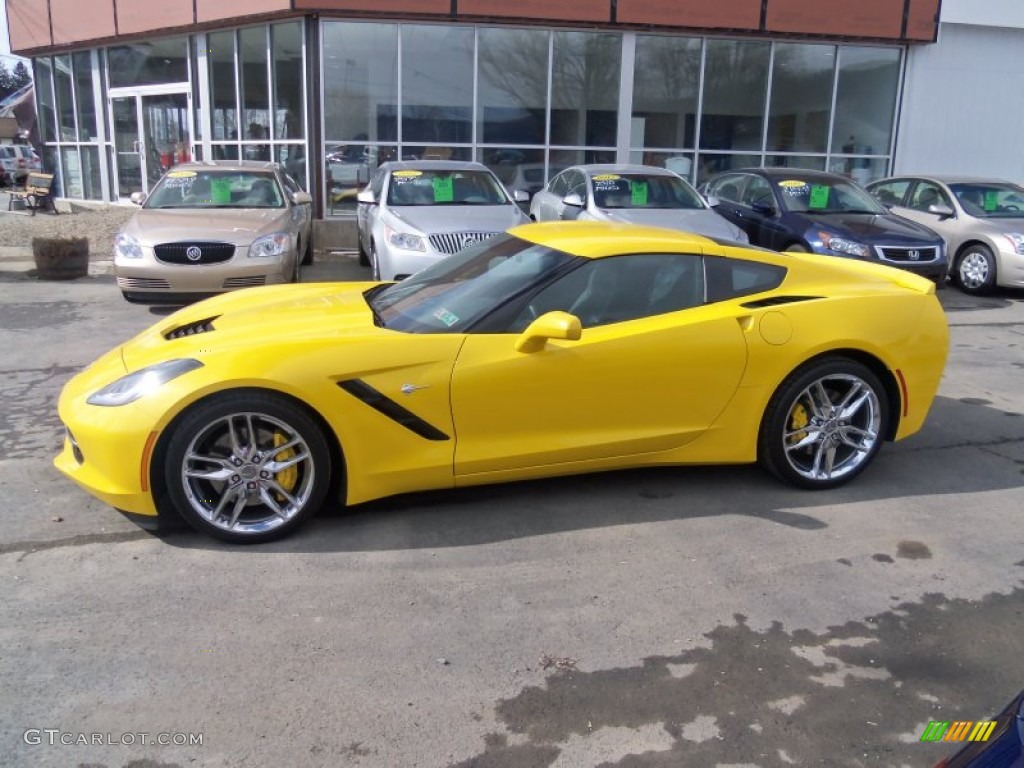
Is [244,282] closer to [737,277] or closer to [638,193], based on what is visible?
[638,193]

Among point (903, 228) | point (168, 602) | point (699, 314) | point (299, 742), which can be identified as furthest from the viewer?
point (903, 228)

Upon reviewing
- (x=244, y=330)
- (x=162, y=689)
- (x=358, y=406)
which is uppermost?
(x=244, y=330)

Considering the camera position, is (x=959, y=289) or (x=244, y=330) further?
(x=959, y=289)

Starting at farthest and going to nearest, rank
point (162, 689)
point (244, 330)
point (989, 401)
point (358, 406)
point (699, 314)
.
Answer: point (989, 401), point (699, 314), point (244, 330), point (358, 406), point (162, 689)

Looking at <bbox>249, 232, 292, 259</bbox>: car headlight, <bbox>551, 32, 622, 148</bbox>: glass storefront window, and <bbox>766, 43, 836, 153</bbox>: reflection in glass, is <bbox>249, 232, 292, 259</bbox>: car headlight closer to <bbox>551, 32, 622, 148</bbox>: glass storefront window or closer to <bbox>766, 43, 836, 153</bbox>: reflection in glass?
<bbox>551, 32, 622, 148</bbox>: glass storefront window

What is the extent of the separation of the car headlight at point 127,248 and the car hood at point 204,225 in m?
0.05

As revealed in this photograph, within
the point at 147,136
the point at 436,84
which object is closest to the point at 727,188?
the point at 436,84

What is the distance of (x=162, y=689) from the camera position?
113 inches

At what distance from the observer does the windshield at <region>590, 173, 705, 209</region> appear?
35.3ft

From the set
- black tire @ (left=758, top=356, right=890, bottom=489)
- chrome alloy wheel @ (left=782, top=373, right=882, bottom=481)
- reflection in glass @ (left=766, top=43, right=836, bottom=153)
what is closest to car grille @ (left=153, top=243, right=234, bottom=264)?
black tire @ (left=758, top=356, right=890, bottom=489)

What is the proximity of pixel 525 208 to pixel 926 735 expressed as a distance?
12.5m

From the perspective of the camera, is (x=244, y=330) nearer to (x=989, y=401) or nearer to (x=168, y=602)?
(x=168, y=602)

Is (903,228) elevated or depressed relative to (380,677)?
elevated

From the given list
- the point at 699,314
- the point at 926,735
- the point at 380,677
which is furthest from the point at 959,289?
the point at 380,677
